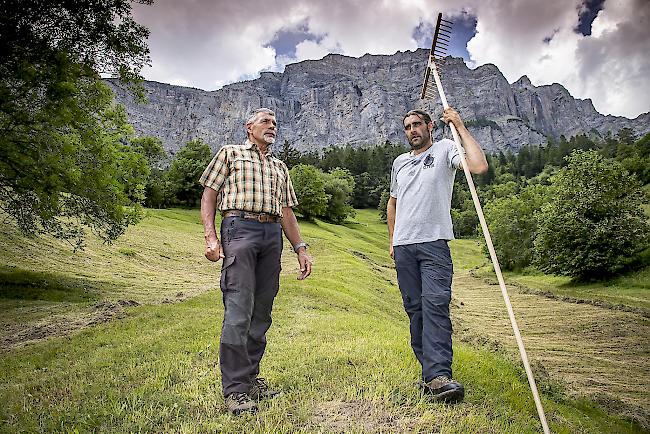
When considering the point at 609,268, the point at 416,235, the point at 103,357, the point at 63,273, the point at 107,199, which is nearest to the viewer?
the point at 416,235

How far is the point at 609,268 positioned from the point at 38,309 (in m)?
31.6

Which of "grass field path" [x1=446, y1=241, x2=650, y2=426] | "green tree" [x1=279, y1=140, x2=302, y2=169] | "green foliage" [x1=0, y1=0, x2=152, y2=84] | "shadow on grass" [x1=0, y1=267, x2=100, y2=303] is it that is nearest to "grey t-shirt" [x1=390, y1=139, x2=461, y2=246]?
"grass field path" [x1=446, y1=241, x2=650, y2=426]

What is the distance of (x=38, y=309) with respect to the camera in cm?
1300

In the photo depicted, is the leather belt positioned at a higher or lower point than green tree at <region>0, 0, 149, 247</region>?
lower

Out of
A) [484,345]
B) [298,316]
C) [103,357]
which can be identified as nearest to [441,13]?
[103,357]

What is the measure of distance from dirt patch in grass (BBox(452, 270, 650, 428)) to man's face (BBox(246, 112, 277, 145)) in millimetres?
7502

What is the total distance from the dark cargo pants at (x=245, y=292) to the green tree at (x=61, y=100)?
10399 millimetres

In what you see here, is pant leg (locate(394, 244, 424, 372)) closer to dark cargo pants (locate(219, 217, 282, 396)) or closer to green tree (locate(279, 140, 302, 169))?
dark cargo pants (locate(219, 217, 282, 396))

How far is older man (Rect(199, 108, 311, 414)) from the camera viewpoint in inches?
182

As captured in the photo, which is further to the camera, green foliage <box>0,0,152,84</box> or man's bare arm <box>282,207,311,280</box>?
green foliage <box>0,0,152,84</box>

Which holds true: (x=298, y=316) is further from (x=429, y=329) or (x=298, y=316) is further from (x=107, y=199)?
(x=107, y=199)

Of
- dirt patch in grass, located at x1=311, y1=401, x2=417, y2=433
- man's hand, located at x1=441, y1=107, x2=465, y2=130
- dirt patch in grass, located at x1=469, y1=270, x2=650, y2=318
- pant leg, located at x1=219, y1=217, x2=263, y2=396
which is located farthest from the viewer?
dirt patch in grass, located at x1=469, y1=270, x2=650, y2=318

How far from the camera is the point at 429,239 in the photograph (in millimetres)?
5062

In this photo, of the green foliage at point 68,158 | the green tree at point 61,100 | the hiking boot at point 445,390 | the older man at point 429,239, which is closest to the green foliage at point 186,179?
the green foliage at point 68,158
